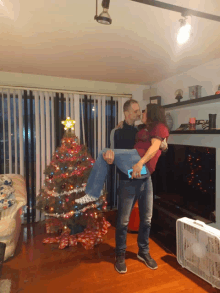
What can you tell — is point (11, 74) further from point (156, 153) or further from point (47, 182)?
point (156, 153)

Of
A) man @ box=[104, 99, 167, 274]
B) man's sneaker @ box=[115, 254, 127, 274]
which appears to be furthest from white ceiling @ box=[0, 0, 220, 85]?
man's sneaker @ box=[115, 254, 127, 274]

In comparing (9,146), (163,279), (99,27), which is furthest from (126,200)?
(9,146)

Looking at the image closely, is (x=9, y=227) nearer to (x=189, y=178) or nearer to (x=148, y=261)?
(x=148, y=261)

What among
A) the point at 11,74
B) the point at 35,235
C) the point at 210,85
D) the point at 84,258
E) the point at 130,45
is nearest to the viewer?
the point at 130,45

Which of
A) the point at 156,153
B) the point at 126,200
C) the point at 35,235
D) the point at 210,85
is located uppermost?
the point at 210,85

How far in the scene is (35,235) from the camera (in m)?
2.93

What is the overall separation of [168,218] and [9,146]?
2.69 m

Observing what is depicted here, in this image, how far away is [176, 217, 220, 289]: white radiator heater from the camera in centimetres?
178

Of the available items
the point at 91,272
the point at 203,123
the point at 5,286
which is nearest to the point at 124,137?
the point at 203,123

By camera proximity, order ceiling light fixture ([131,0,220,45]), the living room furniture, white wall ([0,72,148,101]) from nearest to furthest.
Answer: ceiling light fixture ([131,0,220,45]), the living room furniture, white wall ([0,72,148,101])

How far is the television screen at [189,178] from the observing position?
230cm

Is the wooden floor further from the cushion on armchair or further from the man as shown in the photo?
the cushion on armchair

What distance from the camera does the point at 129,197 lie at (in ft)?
6.43

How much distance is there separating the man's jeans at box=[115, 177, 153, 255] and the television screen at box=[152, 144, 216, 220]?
0.78 metres
